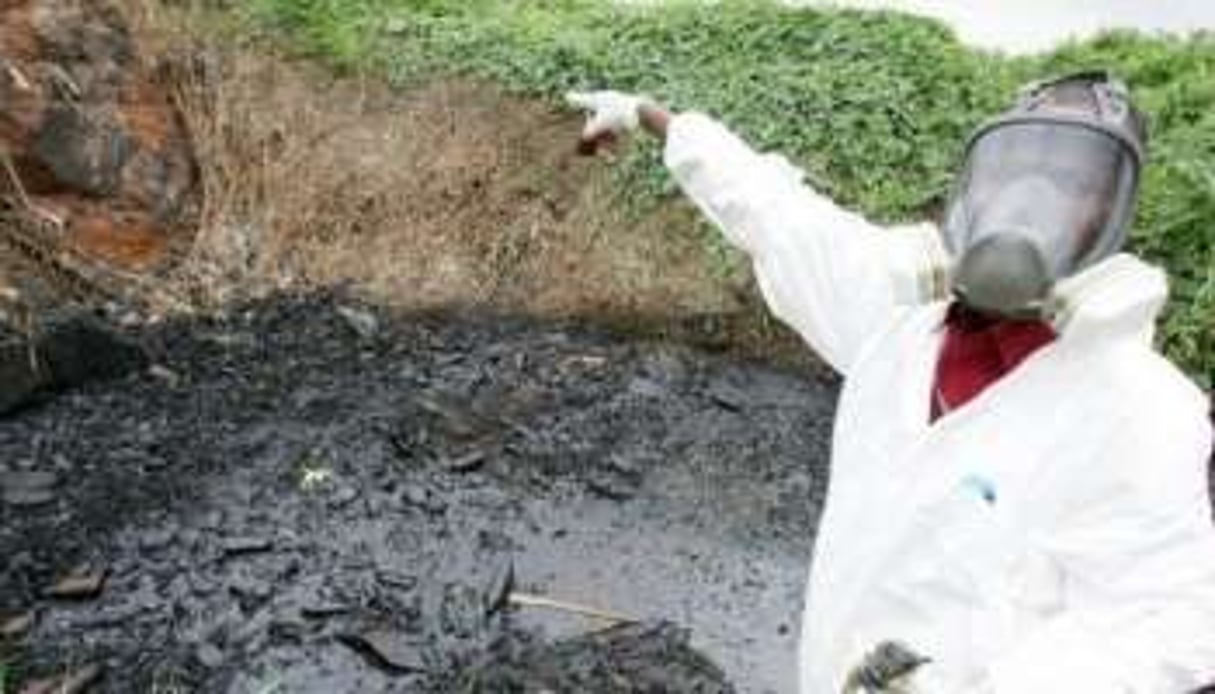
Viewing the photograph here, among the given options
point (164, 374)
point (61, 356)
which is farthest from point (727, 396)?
point (61, 356)

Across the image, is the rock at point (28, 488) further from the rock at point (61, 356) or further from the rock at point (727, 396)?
the rock at point (727, 396)

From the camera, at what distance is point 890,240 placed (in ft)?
7.30

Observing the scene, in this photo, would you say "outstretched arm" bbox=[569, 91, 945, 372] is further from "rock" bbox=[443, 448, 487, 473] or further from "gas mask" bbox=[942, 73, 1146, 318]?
"rock" bbox=[443, 448, 487, 473]

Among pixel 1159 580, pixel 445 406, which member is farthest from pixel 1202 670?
pixel 445 406

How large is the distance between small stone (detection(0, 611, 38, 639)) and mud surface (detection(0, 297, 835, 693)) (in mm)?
10

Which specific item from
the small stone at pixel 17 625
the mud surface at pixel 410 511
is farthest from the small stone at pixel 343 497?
the small stone at pixel 17 625

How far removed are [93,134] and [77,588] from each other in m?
2.30

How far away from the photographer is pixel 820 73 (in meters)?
7.25

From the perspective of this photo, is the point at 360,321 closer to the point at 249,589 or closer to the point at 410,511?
the point at 410,511

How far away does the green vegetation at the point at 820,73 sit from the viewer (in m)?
6.33

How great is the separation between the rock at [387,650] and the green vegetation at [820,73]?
10.5ft

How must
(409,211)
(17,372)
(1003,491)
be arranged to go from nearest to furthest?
(1003,491)
(17,372)
(409,211)

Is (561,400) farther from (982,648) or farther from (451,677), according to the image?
(982,648)

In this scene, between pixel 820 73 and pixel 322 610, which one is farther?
pixel 820 73
